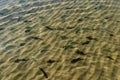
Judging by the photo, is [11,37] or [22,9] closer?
[11,37]

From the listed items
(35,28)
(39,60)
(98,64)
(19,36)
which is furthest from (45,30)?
(98,64)

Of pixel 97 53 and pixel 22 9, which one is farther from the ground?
pixel 22 9

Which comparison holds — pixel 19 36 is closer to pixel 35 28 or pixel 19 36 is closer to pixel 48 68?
pixel 35 28

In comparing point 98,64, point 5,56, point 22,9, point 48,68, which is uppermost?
point 22,9

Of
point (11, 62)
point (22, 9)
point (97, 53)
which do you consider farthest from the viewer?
point (22, 9)

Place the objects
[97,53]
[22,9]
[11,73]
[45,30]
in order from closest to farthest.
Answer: [11,73] → [97,53] → [45,30] → [22,9]

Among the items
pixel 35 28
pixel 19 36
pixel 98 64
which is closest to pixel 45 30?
pixel 35 28
